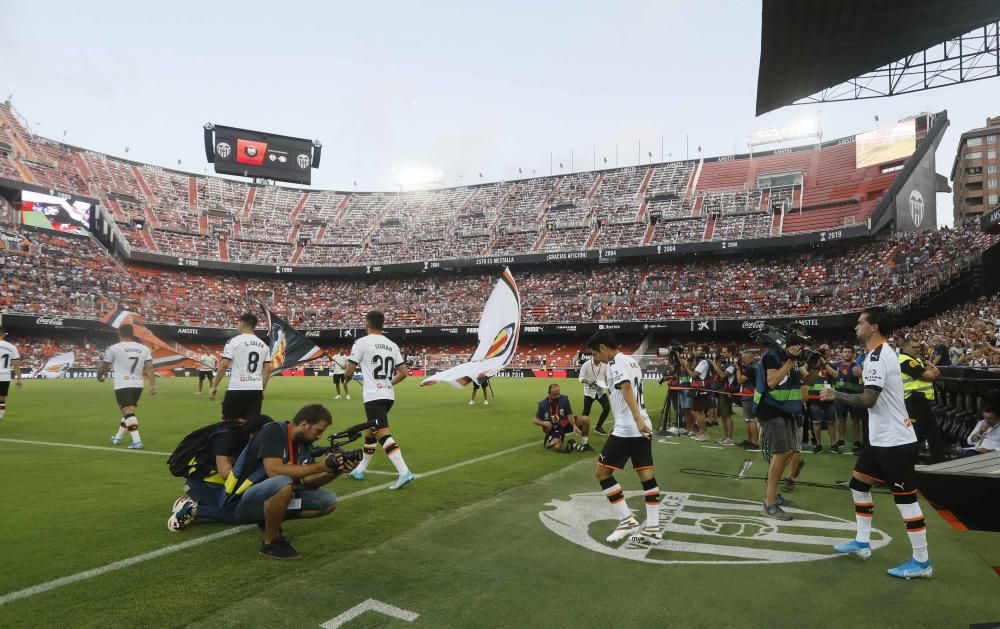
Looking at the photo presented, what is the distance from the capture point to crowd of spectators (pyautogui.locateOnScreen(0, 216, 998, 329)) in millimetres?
43188

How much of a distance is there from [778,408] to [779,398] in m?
0.13

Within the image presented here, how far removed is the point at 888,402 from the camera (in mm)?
5246

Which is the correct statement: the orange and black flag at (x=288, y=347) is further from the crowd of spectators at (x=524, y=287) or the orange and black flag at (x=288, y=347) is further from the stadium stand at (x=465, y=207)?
the stadium stand at (x=465, y=207)

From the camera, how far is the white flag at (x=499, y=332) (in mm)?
14422

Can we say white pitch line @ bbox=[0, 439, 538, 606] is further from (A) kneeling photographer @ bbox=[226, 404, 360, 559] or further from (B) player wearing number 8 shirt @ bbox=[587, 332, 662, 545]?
(B) player wearing number 8 shirt @ bbox=[587, 332, 662, 545]

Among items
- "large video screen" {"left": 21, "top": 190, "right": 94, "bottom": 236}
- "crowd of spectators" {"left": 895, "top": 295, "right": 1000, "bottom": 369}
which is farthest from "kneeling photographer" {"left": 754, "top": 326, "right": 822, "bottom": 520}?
"large video screen" {"left": 21, "top": 190, "right": 94, "bottom": 236}

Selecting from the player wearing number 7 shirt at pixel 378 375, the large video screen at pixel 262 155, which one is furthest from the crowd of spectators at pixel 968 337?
the large video screen at pixel 262 155

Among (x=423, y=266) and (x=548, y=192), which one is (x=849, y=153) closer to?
(x=548, y=192)

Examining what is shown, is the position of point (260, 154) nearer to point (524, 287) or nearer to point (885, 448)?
point (524, 287)

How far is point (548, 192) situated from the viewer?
64.9 metres

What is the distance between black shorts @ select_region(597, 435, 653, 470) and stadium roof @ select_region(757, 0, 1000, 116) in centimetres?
1516

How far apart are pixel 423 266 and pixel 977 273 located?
4290 cm

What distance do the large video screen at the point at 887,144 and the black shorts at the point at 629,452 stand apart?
188 feet

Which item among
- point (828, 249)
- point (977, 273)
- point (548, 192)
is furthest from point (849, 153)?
point (977, 273)
